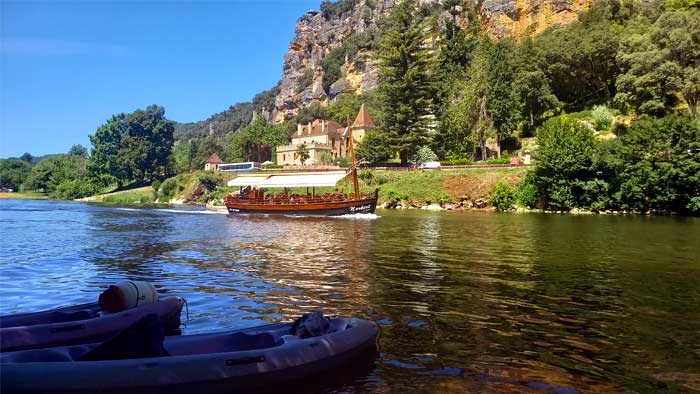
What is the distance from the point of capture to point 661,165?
40.5 metres

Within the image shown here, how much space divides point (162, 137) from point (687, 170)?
110860 millimetres

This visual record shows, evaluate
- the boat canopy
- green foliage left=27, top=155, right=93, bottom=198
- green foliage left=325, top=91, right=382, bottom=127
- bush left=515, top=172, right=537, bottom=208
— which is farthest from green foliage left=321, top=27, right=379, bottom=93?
the boat canopy

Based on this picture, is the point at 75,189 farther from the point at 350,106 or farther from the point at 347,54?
the point at 347,54

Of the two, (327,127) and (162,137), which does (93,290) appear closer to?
(327,127)

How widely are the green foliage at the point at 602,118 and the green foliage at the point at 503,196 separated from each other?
17335mm

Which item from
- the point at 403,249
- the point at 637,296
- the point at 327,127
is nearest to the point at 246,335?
the point at 637,296

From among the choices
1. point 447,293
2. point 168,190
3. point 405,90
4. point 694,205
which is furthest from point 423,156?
point 447,293

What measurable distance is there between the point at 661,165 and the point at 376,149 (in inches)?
1570

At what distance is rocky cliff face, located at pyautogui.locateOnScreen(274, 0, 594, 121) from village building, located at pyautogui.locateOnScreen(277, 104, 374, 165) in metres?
19.0

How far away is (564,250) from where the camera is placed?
21109mm

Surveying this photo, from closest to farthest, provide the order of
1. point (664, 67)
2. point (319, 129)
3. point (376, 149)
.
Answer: point (664, 67)
point (376, 149)
point (319, 129)

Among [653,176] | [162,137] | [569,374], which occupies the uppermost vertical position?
[162,137]

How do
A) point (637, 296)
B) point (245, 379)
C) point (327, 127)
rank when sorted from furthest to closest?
point (327, 127) < point (637, 296) < point (245, 379)

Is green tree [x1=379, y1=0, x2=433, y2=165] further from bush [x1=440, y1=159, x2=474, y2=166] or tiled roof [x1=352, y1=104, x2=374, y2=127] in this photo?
tiled roof [x1=352, y1=104, x2=374, y2=127]
